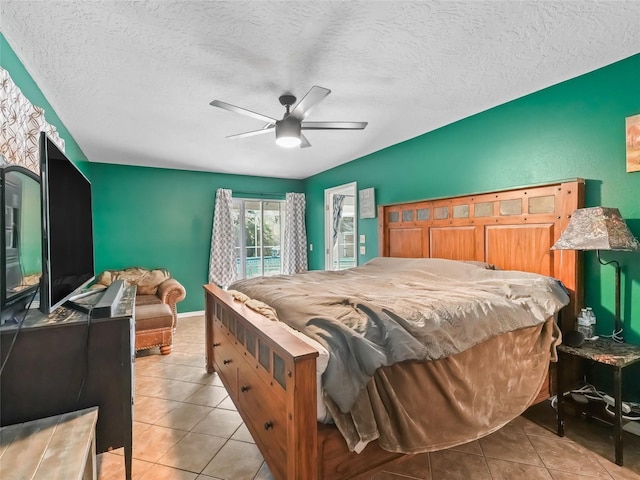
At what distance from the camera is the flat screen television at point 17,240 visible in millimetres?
1143

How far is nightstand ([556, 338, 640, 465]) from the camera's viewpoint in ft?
5.47

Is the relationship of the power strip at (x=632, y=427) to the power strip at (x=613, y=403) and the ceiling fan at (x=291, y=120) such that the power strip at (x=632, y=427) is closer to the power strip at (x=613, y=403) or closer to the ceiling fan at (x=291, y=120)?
the power strip at (x=613, y=403)

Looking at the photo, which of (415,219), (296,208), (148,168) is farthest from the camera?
(296,208)

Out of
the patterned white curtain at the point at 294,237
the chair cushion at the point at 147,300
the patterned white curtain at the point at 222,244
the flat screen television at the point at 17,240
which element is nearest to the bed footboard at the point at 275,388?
the flat screen television at the point at 17,240

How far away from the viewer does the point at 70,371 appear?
4.36 ft

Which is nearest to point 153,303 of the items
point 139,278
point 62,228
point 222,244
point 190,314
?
point 139,278

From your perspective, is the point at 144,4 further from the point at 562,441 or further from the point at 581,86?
the point at 562,441

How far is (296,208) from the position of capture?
5691mm

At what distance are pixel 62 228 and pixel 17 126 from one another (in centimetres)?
69

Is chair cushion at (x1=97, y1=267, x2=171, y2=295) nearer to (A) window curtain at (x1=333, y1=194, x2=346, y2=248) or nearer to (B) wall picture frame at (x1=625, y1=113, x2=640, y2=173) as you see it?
(A) window curtain at (x1=333, y1=194, x2=346, y2=248)

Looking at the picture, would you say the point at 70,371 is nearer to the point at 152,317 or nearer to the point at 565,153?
the point at 152,317

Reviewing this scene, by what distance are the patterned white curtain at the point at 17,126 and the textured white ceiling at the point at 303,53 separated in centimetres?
33

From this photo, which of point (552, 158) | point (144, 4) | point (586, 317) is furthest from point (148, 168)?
point (586, 317)

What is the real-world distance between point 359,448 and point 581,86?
275cm
